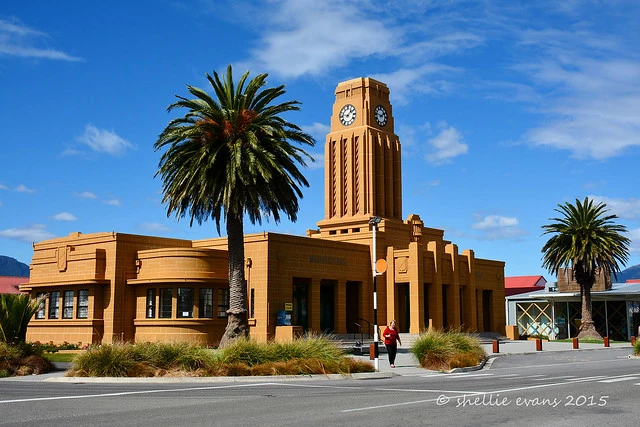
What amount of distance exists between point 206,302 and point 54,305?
457 inches

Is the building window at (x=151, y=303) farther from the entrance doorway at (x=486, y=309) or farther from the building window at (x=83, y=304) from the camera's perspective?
the entrance doorway at (x=486, y=309)

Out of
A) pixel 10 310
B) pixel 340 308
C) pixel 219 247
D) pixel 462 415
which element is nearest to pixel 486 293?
pixel 340 308

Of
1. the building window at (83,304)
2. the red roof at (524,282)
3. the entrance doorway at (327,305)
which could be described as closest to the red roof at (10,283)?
the building window at (83,304)

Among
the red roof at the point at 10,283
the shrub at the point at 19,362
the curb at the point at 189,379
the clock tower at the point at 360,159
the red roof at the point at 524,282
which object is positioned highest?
the clock tower at the point at 360,159

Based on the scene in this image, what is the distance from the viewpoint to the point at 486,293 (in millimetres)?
63094

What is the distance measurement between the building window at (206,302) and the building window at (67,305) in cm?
938

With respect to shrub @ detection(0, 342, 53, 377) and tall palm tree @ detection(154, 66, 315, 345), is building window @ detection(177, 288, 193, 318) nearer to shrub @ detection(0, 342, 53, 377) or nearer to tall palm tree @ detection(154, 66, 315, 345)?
tall palm tree @ detection(154, 66, 315, 345)

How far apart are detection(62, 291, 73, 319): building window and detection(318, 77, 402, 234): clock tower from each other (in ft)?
→ 73.8

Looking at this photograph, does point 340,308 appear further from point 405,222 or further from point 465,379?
point 465,379

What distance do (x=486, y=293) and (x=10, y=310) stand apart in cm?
4451

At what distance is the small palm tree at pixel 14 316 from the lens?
27.4 meters

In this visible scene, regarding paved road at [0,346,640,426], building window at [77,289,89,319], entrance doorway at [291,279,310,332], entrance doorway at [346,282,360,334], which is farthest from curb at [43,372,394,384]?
entrance doorway at [346,282,360,334]

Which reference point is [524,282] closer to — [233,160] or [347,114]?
[347,114]

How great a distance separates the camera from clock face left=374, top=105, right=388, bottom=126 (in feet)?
204
